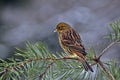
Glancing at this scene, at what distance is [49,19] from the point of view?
3.27 meters

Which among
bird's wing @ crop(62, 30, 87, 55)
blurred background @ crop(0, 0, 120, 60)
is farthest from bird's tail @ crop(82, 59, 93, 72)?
blurred background @ crop(0, 0, 120, 60)

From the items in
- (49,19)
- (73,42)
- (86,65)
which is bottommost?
(86,65)

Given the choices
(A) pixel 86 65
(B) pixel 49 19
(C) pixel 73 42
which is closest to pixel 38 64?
(A) pixel 86 65

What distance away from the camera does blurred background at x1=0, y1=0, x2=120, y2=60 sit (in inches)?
114

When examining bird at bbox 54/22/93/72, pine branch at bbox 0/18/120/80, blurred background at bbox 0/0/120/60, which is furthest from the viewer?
blurred background at bbox 0/0/120/60

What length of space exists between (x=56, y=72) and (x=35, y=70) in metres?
0.07

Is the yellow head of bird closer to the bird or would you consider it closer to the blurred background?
the bird

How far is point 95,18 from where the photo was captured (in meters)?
3.25

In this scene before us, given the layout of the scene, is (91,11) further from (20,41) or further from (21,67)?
(21,67)

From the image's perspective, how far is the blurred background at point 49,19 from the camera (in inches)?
114

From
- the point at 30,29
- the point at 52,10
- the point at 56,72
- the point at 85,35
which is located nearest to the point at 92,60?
the point at 56,72

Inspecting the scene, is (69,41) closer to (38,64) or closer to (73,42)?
(73,42)

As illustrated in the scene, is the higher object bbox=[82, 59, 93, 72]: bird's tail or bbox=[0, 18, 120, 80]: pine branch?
bbox=[0, 18, 120, 80]: pine branch

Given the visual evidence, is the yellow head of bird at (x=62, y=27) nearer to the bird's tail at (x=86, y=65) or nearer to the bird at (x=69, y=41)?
the bird at (x=69, y=41)
